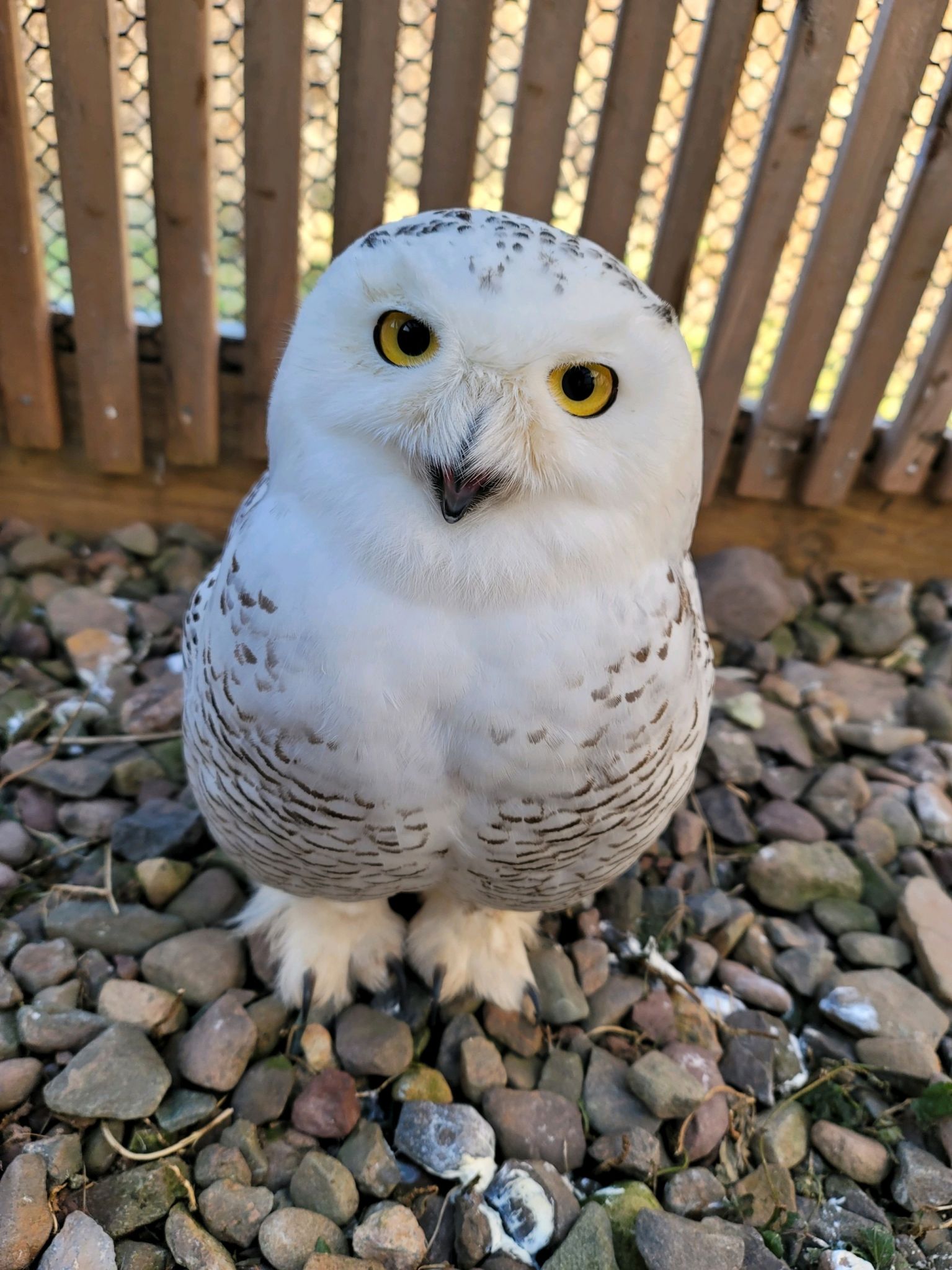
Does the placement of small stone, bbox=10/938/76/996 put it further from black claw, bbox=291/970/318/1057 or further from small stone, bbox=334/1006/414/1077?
small stone, bbox=334/1006/414/1077

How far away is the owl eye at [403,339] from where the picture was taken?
1.30 m

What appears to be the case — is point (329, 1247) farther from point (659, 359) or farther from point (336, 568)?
point (659, 359)

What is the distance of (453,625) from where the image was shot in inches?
56.2

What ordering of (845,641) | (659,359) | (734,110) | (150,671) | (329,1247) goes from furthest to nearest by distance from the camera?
(845,641) < (150,671) < (734,110) < (329,1247) < (659,359)

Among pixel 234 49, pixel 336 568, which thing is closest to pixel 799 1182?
pixel 336 568

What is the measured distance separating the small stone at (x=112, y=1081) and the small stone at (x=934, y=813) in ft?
6.67

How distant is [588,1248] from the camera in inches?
66.9

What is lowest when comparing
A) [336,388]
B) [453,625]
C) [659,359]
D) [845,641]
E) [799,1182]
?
[799,1182]

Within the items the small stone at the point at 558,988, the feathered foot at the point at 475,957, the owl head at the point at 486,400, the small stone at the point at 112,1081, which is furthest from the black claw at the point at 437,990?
the owl head at the point at 486,400

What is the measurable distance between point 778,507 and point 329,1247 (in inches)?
102

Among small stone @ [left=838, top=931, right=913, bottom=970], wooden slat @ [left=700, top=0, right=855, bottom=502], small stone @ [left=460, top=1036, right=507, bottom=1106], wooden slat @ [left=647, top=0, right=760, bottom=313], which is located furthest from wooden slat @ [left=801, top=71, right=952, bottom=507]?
small stone @ [left=460, top=1036, right=507, bottom=1106]

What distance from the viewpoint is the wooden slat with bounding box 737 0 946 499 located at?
251 centimetres

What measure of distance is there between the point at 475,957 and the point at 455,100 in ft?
7.01

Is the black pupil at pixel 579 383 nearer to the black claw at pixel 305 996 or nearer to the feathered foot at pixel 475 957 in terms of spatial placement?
the feathered foot at pixel 475 957
